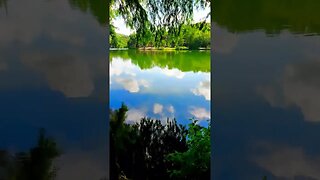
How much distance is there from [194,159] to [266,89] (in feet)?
5.73

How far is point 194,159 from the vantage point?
4.46 m

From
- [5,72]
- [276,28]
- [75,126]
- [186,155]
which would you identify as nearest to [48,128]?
[75,126]

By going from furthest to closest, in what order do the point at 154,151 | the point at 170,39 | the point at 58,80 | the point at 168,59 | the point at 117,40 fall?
1. the point at 117,40
2. the point at 168,59
3. the point at 154,151
4. the point at 170,39
5. the point at 58,80

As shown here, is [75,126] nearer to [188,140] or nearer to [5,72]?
[5,72]

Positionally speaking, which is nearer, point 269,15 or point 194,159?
point 269,15

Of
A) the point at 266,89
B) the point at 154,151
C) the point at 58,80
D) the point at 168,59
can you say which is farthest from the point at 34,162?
the point at 168,59

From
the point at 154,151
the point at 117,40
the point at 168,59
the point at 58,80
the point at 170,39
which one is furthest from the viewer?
the point at 117,40

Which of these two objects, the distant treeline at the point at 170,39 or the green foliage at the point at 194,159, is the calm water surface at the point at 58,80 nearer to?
the distant treeline at the point at 170,39

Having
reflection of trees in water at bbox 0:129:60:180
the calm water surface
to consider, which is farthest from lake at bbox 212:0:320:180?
reflection of trees in water at bbox 0:129:60:180

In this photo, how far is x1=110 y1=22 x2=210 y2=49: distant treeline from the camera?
14.3ft

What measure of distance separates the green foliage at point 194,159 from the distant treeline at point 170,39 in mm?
921

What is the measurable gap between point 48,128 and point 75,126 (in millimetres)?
164

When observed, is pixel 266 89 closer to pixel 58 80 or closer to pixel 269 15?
pixel 269 15

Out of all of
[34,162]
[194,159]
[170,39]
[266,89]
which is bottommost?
[194,159]
